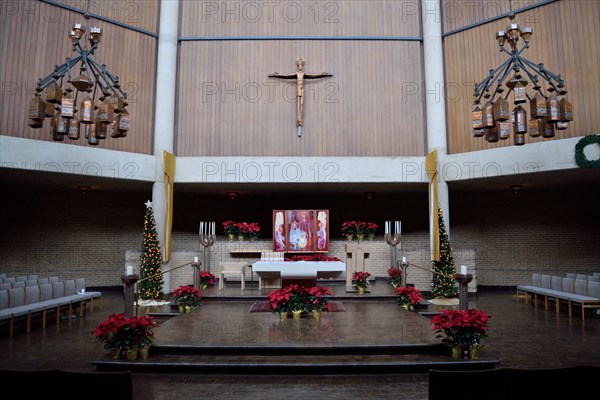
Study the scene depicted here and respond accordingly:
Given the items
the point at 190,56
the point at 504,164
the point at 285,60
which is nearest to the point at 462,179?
the point at 504,164

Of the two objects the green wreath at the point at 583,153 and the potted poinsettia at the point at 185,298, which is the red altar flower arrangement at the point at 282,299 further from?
the green wreath at the point at 583,153

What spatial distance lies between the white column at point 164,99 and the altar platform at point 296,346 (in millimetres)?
4523

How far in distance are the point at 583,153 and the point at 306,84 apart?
295 inches

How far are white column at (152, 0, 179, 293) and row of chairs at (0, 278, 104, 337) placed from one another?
2.75 metres

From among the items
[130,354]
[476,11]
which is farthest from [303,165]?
[130,354]

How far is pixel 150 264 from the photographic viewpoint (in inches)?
445

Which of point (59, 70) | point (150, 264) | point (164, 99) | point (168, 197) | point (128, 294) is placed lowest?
point (128, 294)

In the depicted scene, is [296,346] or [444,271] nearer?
[296,346]

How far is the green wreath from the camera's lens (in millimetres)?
9844

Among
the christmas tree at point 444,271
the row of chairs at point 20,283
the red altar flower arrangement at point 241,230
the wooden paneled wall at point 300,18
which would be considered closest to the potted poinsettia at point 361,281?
the christmas tree at point 444,271

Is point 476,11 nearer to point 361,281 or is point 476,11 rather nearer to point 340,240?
point 340,240

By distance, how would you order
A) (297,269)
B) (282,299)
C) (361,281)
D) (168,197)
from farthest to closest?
1. (168,197)
2. (361,281)
3. (297,269)
4. (282,299)

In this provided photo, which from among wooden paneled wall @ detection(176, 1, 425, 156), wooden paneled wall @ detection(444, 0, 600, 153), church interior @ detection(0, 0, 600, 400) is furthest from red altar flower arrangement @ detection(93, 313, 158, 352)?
wooden paneled wall @ detection(444, 0, 600, 153)

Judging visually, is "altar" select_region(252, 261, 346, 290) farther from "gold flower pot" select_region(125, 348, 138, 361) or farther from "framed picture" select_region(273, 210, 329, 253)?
"framed picture" select_region(273, 210, 329, 253)
